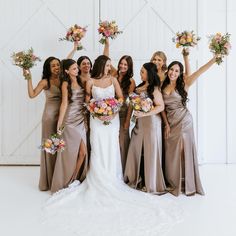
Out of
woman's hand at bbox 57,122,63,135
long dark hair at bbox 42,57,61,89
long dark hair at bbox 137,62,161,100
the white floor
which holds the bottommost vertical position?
the white floor

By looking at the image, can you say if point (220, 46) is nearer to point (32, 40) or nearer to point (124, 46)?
point (124, 46)

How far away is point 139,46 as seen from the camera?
251 inches

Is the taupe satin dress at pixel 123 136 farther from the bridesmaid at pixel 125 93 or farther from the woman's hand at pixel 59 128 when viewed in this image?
the woman's hand at pixel 59 128

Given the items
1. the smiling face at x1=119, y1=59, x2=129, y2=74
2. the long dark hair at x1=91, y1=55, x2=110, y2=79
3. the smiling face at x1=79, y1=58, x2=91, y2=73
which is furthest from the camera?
the smiling face at x1=79, y1=58, x2=91, y2=73

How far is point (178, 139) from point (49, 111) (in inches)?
80.2

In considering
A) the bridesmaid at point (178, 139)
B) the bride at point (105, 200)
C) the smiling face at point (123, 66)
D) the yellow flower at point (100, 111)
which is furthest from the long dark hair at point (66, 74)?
the bridesmaid at point (178, 139)

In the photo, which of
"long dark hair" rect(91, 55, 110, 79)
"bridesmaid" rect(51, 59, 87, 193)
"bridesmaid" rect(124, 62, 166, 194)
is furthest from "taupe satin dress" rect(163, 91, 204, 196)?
"bridesmaid" rect(51, 59, 87, 193)

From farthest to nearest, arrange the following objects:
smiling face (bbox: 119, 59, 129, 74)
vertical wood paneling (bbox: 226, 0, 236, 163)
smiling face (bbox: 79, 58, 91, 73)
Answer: vertical wood paneling (bbox: 226, 0, 236, 163), smiling face (bbox: 79, 58, 91, 73), smiling face (bbox: 119, 59, 129, 74)

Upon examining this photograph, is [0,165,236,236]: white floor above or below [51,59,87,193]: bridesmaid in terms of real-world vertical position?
below

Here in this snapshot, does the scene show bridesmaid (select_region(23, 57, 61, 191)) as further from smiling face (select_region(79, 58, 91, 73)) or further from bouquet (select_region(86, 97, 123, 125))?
bouquet (select_region(86, 97, 123, 125))

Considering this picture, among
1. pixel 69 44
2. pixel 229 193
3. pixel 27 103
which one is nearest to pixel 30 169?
pixel 27 103

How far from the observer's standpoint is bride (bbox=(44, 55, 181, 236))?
3438 mm

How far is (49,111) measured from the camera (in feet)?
16.4

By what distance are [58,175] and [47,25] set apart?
10.9 ft
